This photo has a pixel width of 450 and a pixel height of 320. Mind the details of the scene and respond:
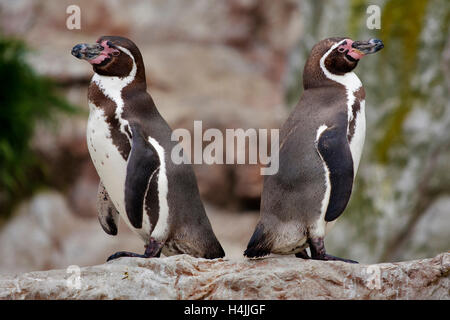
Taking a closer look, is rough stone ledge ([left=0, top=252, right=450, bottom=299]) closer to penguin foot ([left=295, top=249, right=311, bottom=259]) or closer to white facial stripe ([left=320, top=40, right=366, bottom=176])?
penguin foot ([left=295, top=249, right=311, bottom=259])

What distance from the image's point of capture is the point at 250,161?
21.6 ft

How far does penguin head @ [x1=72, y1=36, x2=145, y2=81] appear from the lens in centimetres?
241

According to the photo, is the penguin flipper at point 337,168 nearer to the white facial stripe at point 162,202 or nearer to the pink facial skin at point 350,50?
the pink facial skin at point 350,50

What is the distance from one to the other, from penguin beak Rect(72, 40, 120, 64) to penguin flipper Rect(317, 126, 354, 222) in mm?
817

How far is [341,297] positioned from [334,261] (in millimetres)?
157

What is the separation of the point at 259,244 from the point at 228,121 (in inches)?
166

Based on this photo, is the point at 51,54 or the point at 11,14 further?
the point at 11,14

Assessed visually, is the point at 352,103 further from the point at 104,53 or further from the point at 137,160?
the point at 104,53

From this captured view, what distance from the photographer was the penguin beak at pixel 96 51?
2369 millimetres

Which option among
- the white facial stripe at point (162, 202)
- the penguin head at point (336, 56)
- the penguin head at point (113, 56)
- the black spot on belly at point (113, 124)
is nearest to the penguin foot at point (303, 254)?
the white facial stripe at point (162, 202)

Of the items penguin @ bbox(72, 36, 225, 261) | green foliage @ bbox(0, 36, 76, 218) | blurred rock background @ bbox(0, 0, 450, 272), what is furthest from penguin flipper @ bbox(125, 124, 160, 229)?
green foliage @ bbox(0, 36, 76, 218)

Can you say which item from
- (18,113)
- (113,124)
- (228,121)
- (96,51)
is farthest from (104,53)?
(228,121)

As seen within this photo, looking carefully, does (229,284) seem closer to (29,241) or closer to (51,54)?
(29,241)
